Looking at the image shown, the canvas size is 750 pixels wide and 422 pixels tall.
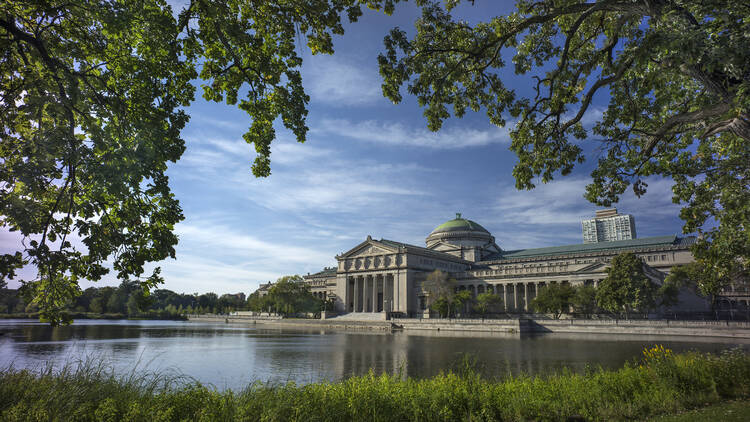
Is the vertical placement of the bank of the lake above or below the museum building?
below

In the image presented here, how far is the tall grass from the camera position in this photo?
8242 mm

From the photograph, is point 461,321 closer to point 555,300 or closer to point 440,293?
point 440,293

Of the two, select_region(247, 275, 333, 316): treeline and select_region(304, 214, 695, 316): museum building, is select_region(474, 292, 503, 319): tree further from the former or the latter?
select_region(247, 275, 333, 316): treeline

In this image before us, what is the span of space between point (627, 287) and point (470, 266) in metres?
60.4

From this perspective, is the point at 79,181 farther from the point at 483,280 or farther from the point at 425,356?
the point at 483,280

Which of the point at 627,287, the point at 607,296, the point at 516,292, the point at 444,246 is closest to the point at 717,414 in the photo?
the point at 627,287

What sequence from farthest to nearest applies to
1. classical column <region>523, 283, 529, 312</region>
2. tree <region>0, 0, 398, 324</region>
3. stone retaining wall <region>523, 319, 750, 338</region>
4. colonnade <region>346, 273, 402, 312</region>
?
colonnade <region>346, 273, 402, 312</region> → classical column <region>523, 283, 529, 312</region> → stone retaining wall <region>523, 319, 750, 338</region> → tree <region>0, 0, 398, 324</region>

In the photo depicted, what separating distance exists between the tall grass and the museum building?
252 feet

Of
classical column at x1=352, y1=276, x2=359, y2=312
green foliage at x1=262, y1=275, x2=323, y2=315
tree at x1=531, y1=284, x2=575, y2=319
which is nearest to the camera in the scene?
tree at x1=531, y1=284, x2=575, y2=319

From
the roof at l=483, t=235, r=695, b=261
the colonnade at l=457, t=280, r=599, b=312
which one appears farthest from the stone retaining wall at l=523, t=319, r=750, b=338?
the roof at l=483, t=235, r=695, b=261

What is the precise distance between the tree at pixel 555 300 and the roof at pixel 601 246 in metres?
30.5

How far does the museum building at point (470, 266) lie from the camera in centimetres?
8981

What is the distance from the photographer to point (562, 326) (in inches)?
2490

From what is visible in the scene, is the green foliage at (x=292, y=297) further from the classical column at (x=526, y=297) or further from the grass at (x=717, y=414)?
the grass at (x=717, y=414)
